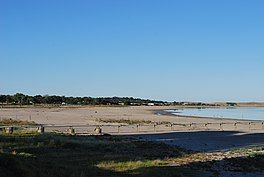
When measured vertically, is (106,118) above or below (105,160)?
above

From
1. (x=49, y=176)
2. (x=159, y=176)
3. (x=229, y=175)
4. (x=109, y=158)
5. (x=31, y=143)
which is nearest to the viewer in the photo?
(x=49, y=176)

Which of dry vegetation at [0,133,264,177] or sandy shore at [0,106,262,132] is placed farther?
sandy shore at [0,106,262,132]

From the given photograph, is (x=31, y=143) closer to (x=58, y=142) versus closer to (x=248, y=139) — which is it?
(x=58, y=142)

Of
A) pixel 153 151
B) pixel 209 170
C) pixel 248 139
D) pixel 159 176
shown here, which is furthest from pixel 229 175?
pixel 248 139

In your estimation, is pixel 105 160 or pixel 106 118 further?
pixel 106 118

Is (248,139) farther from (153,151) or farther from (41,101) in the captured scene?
(41,101)

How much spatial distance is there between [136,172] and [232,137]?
25.2 m

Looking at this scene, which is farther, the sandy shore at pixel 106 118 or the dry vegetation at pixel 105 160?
the sandy shore at pixel 106 118

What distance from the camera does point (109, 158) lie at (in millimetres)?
21219

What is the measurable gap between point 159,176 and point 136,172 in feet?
3.29

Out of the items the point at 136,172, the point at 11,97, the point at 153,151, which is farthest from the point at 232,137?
the point at 11,97

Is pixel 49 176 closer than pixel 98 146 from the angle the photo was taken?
Yes

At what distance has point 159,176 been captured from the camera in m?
16.7

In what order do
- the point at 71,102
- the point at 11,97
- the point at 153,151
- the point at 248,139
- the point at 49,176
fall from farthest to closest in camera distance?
the point at 71,102 < the point at 11,97 < the point at 248,139 < the point at 153,151 < the point at 49,176
